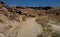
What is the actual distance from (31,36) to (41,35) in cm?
89

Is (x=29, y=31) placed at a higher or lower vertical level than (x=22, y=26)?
lower

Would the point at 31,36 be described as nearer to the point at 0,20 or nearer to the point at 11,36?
the point at 11,36

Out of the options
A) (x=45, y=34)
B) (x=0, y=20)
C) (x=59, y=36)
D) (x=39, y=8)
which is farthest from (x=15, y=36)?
(x=39, y=8)

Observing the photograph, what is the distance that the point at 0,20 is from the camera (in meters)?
20.1

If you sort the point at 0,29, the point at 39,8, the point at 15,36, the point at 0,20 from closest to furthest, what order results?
the point at 15,36
the point at 0,29
the point at 0,20
the point at 39,8

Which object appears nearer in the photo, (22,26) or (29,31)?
(29,31)

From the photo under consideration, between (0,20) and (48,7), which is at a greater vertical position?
(48,7)

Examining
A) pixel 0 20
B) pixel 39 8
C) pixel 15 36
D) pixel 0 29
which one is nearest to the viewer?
pixel 15 36

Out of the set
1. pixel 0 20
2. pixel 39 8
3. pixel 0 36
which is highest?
pixel 39 8

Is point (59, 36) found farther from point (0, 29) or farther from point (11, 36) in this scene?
point (0, 29)

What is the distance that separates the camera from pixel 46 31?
1684 cm

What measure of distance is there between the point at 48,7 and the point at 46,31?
78.4m

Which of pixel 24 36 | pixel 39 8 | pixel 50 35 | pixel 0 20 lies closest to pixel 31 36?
pixel 24 36

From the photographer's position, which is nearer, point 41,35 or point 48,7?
point 41,35
